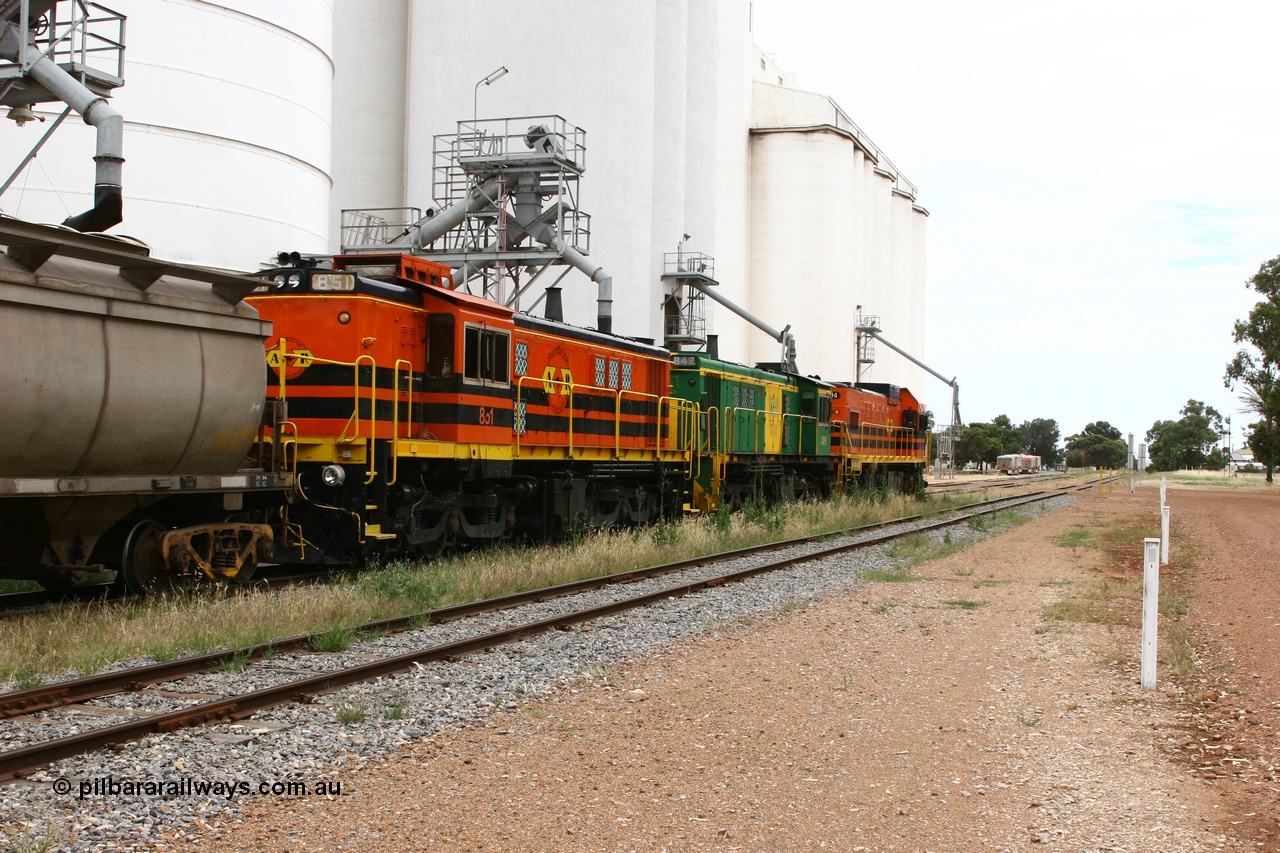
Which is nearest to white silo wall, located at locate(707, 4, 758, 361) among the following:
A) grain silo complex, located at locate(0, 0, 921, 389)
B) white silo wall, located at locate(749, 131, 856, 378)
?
grain silo complex, located at locate(0, 0, 921, 389)

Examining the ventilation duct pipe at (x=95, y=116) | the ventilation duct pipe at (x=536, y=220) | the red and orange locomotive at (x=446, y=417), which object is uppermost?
the ventilation duct pipe at (x=536, y=220)

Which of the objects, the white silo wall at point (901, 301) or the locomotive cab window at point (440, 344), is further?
the white silo wall at point (901, 301)

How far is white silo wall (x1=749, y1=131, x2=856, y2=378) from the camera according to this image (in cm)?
6819

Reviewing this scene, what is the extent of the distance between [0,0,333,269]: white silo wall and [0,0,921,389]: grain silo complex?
52 mm

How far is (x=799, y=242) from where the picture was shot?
6831 cm

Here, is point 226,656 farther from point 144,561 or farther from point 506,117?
point 506,117

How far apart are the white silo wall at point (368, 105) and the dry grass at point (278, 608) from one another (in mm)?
32440

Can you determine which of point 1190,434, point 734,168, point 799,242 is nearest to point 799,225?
point 799,242

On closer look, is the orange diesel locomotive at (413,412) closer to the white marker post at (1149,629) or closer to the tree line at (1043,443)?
the white marker post at (1149,629)

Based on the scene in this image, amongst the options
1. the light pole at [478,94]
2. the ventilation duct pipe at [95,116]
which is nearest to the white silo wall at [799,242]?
the light pole at [478,94]

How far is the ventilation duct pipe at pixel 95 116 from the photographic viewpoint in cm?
1820

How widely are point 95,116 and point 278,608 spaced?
1165cm

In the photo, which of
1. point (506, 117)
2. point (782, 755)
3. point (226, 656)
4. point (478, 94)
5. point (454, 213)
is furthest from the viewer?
point (478, 94)

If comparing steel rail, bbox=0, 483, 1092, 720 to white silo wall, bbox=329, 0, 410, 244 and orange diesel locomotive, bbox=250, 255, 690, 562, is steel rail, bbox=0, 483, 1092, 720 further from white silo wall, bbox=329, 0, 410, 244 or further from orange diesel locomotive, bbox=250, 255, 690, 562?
white silo wall, bbox=329, 0, 410, 244
